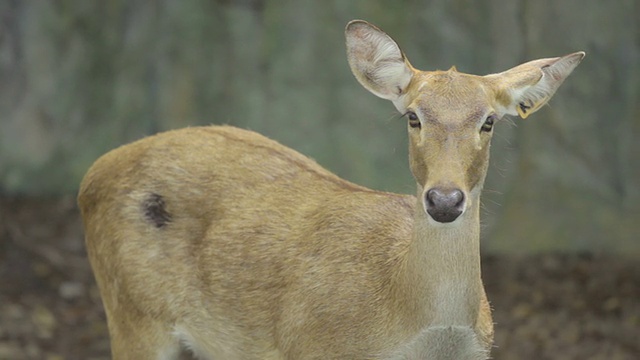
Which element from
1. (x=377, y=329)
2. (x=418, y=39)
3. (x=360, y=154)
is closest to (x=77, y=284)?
(x=360, y=154)

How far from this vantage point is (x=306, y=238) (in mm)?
5992

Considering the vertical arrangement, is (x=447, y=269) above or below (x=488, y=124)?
below

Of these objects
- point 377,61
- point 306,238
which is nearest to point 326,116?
point 306,238

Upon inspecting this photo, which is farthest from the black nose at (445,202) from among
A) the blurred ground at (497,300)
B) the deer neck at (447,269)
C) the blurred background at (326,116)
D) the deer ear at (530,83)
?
the blurred background at (326,116)

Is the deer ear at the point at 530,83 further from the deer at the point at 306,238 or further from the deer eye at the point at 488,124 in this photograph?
the deer eye at the point at 488,124

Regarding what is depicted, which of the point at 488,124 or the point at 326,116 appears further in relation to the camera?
the point at 326,116

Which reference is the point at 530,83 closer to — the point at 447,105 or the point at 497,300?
the point at 447,105

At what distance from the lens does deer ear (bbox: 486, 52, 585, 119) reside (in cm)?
533

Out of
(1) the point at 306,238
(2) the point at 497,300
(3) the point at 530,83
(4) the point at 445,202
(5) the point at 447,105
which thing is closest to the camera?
(4) the point at 445,202

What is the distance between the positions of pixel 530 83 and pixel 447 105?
19.5 inches

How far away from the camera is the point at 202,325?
20.3ft

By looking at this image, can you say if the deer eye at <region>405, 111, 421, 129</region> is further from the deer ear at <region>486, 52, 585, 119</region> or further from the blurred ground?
the blurred ground

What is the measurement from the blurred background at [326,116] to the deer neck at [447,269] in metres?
4.04

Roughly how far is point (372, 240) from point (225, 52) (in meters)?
5.03
